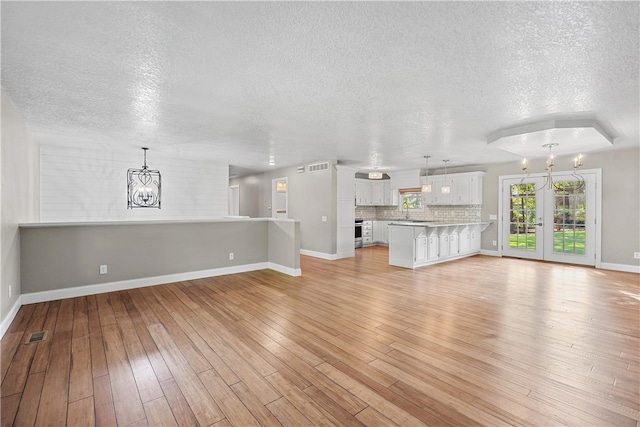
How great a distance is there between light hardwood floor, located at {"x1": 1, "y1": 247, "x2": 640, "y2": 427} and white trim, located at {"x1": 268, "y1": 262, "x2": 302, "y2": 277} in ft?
3.13

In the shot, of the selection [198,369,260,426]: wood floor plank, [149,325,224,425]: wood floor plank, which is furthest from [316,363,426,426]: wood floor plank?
[149,325,224,425]: wood floor plank

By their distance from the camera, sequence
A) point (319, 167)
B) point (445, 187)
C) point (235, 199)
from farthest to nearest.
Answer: point (235, 199), point (445, 187), point (319, 167)

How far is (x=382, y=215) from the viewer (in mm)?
10836

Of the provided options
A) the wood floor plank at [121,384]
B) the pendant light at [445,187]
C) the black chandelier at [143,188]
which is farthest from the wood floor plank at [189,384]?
the pendant light at [445,187]

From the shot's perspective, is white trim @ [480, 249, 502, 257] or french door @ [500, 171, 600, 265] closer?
french door @ [500, 171, 600, 265]

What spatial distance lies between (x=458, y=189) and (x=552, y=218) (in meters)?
2.27

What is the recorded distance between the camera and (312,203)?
789 centimetres

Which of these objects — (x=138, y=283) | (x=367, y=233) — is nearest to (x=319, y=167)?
(x=367, y=233)

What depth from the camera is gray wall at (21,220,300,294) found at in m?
4.02

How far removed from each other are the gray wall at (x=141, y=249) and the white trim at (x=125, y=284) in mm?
58

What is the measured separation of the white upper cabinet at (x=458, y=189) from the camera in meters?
8.18

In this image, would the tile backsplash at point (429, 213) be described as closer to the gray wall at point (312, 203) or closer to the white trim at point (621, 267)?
the white trim at point (621, 267)

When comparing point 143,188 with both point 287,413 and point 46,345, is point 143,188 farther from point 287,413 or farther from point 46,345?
point 287,413

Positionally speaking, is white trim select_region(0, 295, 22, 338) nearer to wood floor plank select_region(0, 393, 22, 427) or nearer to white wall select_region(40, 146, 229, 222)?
wood floor plank select_region(0, 393, 22, 427)
